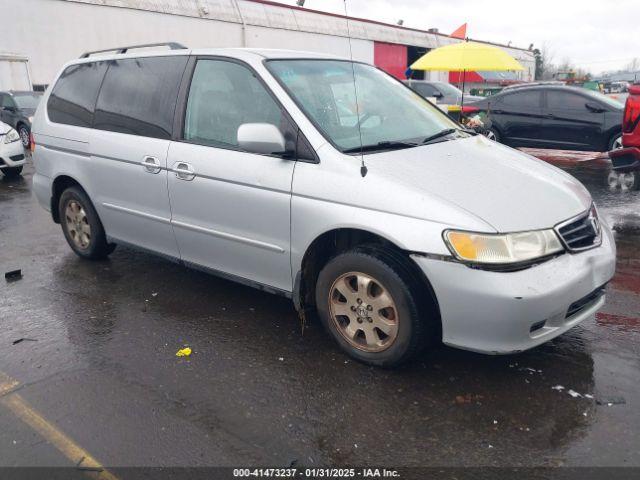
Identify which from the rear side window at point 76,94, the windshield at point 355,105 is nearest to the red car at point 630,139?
the windshield at point 355,105

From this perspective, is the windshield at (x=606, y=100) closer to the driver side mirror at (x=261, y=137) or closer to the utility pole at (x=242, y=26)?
the driver side mirror at (x=261, y=137)

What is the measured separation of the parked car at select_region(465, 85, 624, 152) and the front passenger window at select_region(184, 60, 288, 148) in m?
8.55

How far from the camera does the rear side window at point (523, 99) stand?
36.3 ft

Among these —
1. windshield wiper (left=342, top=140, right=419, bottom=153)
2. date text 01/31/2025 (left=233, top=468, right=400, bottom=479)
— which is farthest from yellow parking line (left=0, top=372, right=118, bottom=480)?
windshield wiper (left=342, top=140, right=419, bottom=153)

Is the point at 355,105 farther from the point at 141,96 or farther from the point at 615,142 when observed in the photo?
the point at 615,142

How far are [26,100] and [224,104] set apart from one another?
1414cm

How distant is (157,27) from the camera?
23.5 metres

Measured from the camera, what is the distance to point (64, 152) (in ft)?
16.2

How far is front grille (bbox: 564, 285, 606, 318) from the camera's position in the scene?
304cm

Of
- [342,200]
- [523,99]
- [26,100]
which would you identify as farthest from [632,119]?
[26,100]

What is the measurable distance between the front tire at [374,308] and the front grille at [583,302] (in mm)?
721

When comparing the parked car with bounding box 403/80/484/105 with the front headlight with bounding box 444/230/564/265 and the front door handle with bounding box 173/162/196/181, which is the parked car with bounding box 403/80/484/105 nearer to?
the front door handle with bounding box 173/162/196/181

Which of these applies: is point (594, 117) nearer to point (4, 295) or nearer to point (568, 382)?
point (568, 382)

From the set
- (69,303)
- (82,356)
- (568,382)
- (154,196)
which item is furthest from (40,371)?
(568,382)
